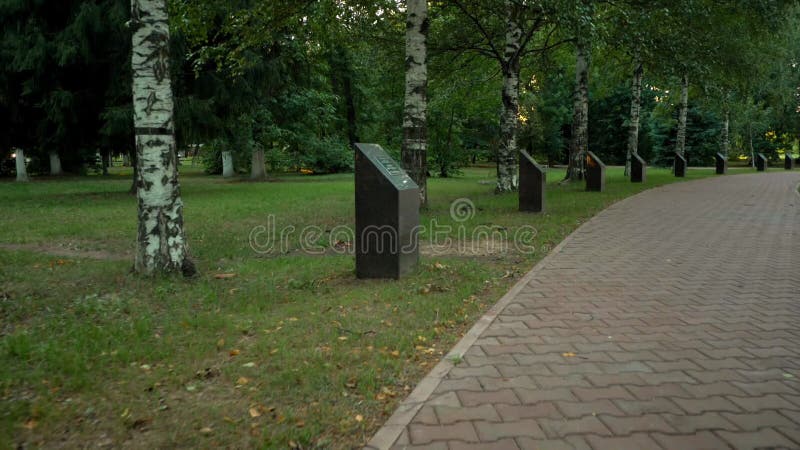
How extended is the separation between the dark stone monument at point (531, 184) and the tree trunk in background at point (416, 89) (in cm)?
231

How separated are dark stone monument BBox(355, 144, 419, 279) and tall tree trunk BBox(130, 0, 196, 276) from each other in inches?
89.2

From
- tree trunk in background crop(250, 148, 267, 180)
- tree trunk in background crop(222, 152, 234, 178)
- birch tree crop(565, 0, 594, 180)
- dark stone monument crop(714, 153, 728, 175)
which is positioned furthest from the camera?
tree trunk in background crop(222, 152, 234, 178)

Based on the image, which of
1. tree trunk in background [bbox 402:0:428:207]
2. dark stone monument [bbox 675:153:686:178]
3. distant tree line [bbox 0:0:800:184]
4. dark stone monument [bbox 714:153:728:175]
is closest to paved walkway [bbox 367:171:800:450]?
tree trunk in background [bbox 402:0:428:207]

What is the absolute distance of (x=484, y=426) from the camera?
128 inches

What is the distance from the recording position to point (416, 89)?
1212 cm

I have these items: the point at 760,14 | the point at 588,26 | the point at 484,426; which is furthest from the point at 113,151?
the point at 760,14

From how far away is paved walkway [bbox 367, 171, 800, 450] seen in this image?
318 cm

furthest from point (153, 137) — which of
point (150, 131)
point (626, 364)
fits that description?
point (626, 364)

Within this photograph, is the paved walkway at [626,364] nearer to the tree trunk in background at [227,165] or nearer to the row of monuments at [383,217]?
the row of monuments at [383,217]

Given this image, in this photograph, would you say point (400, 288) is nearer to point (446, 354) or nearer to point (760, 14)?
point (446, 354)

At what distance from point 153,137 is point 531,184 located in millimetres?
8504

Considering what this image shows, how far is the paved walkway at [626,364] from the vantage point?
3.18 metres

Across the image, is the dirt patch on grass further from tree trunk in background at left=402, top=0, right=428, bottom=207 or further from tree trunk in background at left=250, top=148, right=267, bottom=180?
tree trunk in background at left=250, top=148, right=267, bottom=180

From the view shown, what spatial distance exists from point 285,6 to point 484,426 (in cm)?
1154
